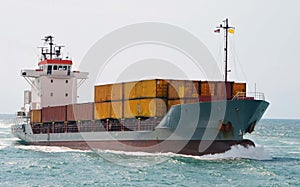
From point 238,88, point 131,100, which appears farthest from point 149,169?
point 238,88

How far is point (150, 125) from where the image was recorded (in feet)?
115

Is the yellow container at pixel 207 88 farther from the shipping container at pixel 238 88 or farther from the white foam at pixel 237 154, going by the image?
the white foam at pixel 237 154

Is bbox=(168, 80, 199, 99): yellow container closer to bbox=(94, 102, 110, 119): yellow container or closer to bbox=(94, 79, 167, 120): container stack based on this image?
bbox=(94, 79, 167, 120): container stack

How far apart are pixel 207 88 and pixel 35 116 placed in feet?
64.5

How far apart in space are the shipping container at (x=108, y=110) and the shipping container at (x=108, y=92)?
34 cm

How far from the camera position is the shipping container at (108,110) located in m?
37.2

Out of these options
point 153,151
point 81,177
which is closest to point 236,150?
point 153,151

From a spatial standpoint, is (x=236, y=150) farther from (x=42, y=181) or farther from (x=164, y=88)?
(x=42, y=181)

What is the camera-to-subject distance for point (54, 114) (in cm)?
4538

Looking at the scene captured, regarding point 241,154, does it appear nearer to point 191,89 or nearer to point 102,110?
point 191,89

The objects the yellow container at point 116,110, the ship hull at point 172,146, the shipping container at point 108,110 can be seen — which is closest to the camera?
the ship hull at point 172,146

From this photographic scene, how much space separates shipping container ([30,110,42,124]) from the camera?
4784cm

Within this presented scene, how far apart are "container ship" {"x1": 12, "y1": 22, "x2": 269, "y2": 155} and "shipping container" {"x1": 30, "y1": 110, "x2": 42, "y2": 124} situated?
13.9 feet

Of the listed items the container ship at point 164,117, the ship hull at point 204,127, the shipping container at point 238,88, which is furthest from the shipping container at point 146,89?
the shipping container at point 238,88
